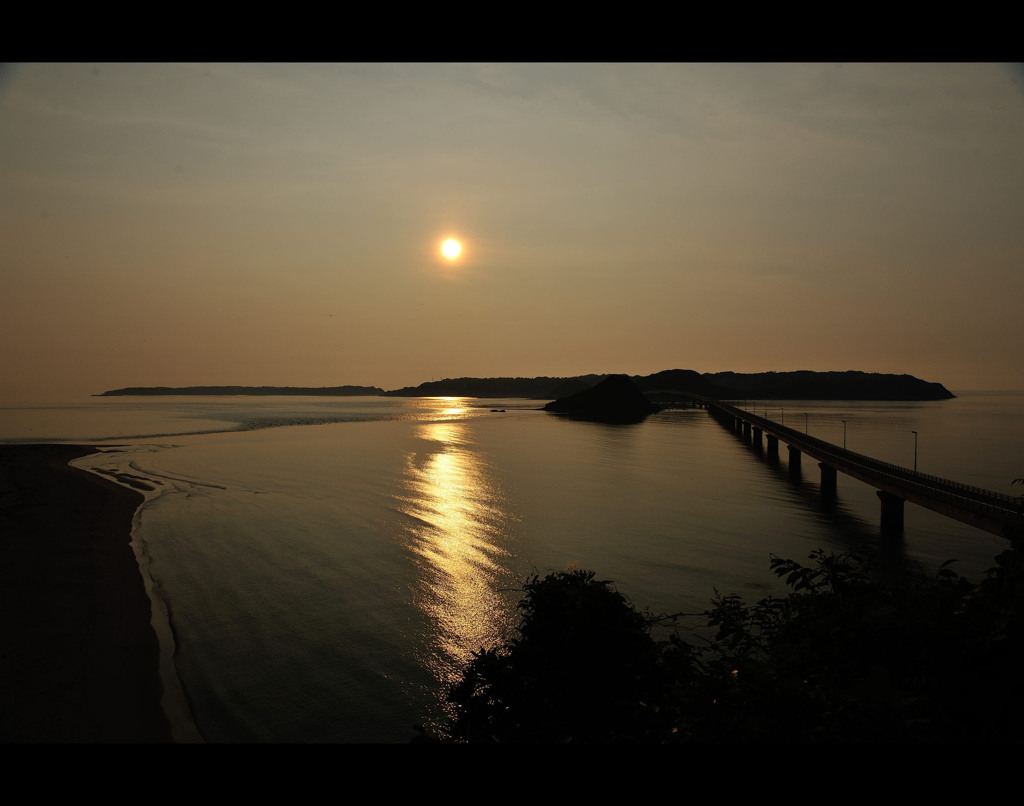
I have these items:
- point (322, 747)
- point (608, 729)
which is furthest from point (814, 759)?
point (608, 729)

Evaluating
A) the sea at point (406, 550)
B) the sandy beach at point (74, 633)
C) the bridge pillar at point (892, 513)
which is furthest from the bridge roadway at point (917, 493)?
the sandy beach at point (74, 633)

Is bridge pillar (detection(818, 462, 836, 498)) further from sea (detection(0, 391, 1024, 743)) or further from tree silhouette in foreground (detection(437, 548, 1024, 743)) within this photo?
tree silhouette in foreground (detection(437, 548, 1024, 743))

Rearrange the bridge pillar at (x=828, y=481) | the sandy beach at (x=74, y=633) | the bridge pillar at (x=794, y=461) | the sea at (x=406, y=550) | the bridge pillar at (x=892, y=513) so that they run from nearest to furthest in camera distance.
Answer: the sandy beach at (x=74, y=633) → the sea at (x=406, y=550) → the bridge pillar at (x=892, y=513) → the bridge pillar at (x=828, y=481) → the bridge pillar at (x=794, y=461)

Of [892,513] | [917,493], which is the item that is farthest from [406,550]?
[892,513]

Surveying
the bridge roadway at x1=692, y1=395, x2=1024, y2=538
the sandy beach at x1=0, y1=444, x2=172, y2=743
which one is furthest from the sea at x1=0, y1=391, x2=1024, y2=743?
the bridge roadway at x1=692, y1=395, x2=1024, y2=538

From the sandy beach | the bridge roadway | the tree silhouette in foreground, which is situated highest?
the tree silhouette in foreground

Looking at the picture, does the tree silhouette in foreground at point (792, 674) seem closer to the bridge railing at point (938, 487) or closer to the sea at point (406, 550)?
the sea at point (406, 550)
